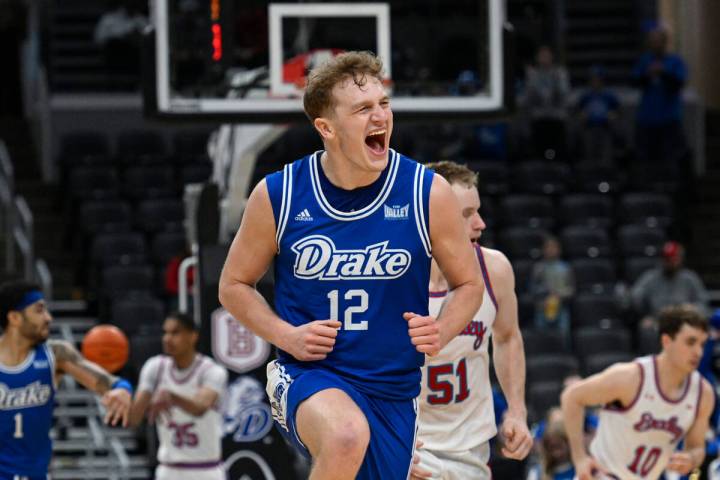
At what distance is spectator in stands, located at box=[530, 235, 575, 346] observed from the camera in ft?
49.5

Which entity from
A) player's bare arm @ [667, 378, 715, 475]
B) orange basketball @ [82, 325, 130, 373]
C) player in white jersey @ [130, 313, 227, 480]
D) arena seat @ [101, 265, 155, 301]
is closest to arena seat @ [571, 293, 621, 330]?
arena seat @ [101, 265, 155, 301]

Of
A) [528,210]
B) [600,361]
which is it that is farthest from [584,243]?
[600,361]

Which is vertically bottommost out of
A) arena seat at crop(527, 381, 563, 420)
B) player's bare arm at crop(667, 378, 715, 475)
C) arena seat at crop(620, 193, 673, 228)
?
arena seat at crop(527, 381, 563, 420)

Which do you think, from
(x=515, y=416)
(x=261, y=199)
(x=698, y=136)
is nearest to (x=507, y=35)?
(x=515, y=416)

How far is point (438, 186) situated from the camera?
17.8ft

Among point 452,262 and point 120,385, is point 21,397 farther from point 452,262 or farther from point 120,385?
point 452,262

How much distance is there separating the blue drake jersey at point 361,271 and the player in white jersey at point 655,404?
3169mm

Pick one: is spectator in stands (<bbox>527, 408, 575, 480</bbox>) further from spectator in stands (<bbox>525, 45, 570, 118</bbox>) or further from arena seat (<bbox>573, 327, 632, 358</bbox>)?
spectator in stands (<bbox>525, 45, 570, 118</bbox>)

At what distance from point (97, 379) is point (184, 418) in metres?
3.10

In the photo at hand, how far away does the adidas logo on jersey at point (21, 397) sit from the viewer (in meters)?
8.66

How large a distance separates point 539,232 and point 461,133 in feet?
9.32

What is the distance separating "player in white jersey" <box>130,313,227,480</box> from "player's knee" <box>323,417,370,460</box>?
630 centimetres

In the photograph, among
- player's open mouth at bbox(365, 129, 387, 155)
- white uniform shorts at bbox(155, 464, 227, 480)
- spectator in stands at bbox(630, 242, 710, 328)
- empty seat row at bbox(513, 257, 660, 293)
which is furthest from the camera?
empty seat row at bbox(513, 257, 660, 293)

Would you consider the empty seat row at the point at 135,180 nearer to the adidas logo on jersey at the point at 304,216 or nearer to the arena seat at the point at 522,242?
the arena seat at the point at 522,242
